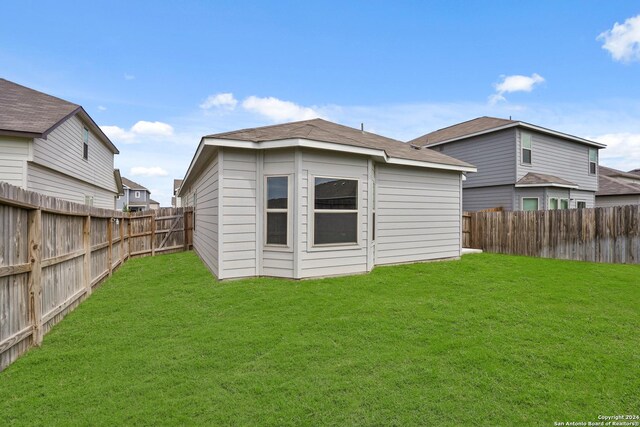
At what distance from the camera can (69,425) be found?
2312 millimetres

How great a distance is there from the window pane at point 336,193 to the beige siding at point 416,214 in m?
1.44

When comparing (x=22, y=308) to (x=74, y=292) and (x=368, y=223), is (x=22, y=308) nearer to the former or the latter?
(x=74, y=292)

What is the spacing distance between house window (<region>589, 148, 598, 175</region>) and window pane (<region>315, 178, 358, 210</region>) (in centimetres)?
1933

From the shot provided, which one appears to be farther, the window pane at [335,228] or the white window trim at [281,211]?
the window pane at [335,228]

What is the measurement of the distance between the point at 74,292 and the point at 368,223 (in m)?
6.00

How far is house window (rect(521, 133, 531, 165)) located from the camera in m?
15.7

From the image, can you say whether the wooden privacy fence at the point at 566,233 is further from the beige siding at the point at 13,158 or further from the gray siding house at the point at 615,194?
the beige siding at the point at 13,158

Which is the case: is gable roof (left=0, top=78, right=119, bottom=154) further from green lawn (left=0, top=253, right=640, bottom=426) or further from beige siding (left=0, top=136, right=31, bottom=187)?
green lawn (left=0, top=253, right=640, bottom=426)

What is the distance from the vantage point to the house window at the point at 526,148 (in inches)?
619

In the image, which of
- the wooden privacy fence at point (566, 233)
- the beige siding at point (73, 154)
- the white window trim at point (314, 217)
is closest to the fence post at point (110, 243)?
the beige siding at point (73, 154)

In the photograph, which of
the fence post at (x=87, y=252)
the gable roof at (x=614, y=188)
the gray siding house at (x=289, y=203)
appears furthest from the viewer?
the gable roof at (x=614, y=188)

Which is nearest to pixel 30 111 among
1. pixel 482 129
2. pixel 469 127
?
pixel 482 129

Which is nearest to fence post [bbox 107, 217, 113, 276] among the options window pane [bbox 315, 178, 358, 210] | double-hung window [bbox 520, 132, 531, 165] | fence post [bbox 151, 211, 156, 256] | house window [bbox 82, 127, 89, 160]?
fence post [bbox 151, 211, 156, 256]

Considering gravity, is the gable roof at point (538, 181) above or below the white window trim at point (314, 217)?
above
